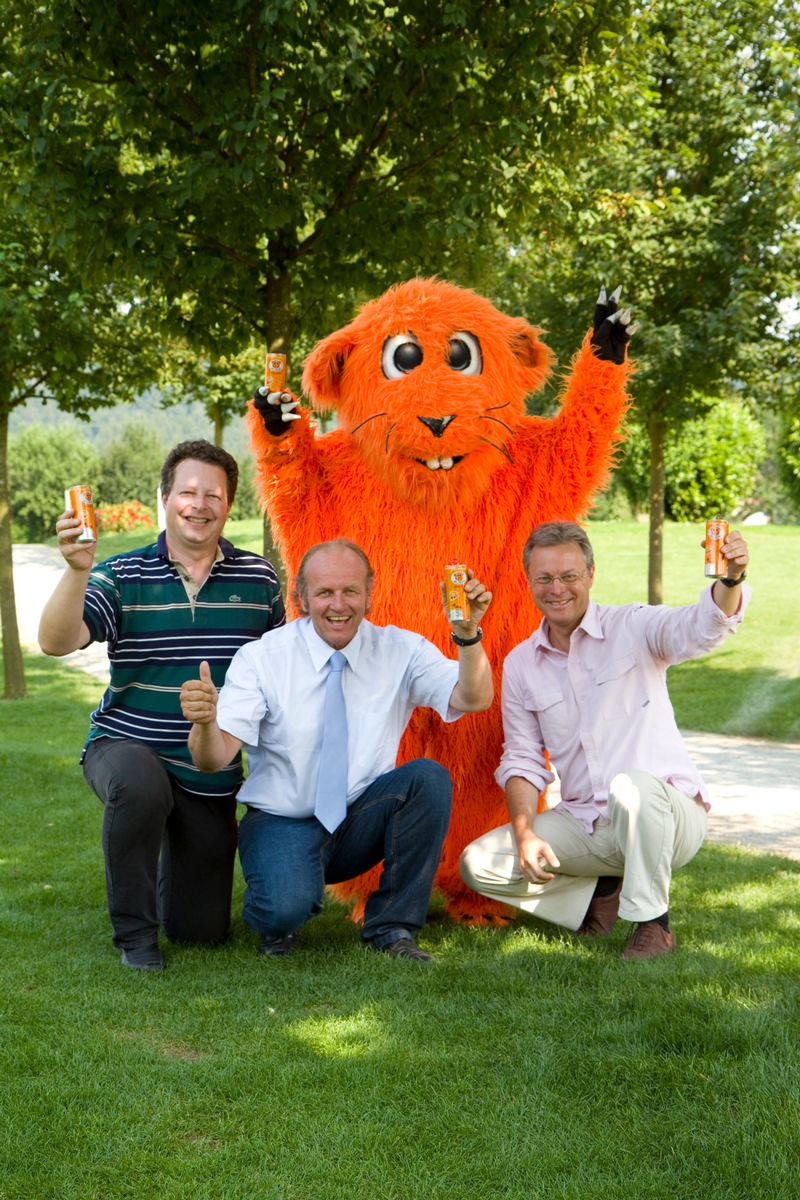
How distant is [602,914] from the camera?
12.8 feet

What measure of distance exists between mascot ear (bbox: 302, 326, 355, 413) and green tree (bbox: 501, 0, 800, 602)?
549cm

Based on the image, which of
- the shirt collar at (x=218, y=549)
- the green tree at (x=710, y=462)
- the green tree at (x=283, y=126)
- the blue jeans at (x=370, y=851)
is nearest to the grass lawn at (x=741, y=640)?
the green tree at (x=710, y=462)

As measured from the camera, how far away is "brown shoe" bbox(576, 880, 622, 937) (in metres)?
3.87

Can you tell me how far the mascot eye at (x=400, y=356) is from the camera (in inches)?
148

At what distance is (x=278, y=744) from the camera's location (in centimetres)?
358

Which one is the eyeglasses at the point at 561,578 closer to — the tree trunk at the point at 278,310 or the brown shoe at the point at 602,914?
the brown shoe at the point at 602,914

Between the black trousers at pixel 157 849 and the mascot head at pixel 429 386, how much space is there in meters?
1.22

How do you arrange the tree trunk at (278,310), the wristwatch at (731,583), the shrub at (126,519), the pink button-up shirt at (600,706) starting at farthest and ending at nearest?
the shrub at (126,519) < the tree trunk at (278,310) < the pink button-up shirt at (600,706) < the wristwatch at (731,583)

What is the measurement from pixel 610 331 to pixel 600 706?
48.5 inches

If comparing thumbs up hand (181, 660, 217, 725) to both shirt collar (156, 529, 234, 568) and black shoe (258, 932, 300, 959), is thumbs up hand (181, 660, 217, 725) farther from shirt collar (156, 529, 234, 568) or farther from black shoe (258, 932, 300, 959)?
black shoe (258, 932, 300, 959)

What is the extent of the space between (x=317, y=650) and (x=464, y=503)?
2.35 feet

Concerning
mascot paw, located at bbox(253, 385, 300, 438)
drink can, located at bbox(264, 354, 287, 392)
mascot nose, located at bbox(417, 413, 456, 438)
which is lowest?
mascot nose, located at bbox(417, 413, 456, 438)

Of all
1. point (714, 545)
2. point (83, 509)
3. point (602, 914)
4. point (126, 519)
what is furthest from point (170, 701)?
point (126, 519)

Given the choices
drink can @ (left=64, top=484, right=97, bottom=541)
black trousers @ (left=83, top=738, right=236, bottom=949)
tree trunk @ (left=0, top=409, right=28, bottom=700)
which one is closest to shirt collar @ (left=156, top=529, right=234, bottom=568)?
drink can @ (left=64, top=484, right=97, bottom=541)
